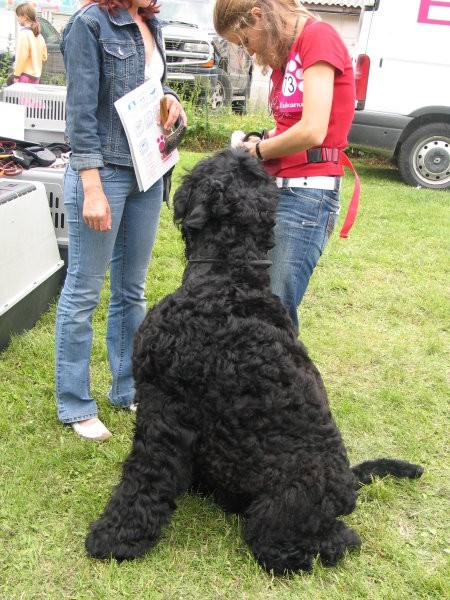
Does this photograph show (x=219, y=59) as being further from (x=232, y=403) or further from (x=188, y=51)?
(x=232, y=403)

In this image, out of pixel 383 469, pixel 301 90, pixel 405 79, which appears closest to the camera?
pixel 301 90

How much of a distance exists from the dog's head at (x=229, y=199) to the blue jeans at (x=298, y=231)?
27 centimetres

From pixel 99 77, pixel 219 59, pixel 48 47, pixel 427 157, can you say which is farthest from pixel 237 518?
pixel 48 47

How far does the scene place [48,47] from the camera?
1259cm

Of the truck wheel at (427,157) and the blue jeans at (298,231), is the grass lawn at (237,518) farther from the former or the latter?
the truck wheel at (427,157)

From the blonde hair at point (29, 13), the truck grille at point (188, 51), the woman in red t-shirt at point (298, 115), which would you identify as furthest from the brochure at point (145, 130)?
the truck grille at point (188, 51)

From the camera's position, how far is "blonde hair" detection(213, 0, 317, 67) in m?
2.48

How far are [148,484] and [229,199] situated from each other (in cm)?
108

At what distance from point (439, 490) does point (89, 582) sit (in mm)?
1643

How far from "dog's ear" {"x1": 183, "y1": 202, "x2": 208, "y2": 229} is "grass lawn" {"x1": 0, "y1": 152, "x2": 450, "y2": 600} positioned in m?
1.21

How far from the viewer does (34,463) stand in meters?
2.95

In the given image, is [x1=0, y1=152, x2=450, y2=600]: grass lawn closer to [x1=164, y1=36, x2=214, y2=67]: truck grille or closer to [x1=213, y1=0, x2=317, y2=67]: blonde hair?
[x1=213, y1=0, x2=317, y2=67]: blonde hair

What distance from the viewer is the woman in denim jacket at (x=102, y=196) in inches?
103

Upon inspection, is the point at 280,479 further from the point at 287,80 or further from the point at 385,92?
the point at 385,92
